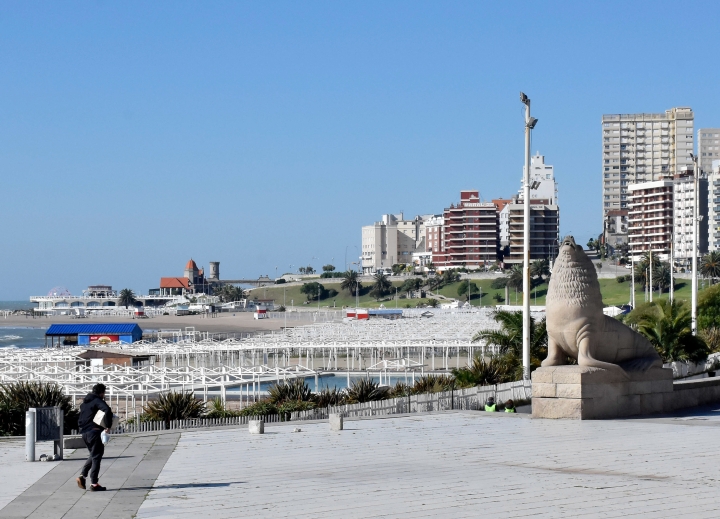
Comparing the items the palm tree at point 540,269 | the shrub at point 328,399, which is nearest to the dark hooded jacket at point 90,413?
the shrub at point 328,399

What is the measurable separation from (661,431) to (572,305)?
3174mm

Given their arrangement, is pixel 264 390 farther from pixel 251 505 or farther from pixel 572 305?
pixel 251 505

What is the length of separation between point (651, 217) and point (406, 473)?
17085cm

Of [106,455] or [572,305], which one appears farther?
[572,305]

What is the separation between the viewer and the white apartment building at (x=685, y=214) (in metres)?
171

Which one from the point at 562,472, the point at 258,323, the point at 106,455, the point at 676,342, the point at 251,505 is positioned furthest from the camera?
the point at 258,323

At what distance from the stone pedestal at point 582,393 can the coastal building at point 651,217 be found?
154 m

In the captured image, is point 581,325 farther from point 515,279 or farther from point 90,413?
point 515,279

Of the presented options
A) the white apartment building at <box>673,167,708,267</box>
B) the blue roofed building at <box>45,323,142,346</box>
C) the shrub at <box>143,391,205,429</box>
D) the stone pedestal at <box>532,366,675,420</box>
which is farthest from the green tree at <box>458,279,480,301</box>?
the stone pedestal at <box>532,366,675,420</box>

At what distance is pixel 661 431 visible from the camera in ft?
57.2

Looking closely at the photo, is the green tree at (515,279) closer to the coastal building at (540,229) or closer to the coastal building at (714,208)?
the coastal building at (540,229)

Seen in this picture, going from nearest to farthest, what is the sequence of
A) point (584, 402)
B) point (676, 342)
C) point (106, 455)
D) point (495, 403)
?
point (106, 455) → point (584, 402) → point (495, 403) → point (676, 342)

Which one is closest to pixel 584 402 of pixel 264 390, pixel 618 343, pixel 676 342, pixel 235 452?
pixel 618 343

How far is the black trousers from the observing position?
11836 mm
